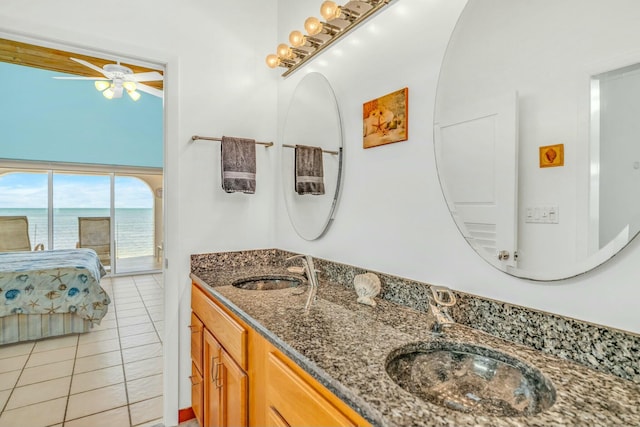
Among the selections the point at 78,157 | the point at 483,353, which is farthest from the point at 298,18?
the point at 78,157

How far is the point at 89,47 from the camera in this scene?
172 cm

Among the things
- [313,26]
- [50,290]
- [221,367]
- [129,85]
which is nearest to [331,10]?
[313,26]

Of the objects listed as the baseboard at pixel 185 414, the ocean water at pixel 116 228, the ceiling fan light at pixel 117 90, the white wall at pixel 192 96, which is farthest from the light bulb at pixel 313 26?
the ocean water at pixel 116 228

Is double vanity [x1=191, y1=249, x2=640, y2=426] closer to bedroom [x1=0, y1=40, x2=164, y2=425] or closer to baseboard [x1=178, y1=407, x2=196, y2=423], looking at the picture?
baseboard [x1=178, y1=407, x2=196, y2=423]

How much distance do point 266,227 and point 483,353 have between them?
5.34 ft

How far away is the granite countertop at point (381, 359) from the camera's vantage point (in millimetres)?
613

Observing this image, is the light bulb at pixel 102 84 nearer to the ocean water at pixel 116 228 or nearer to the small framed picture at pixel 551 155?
the ocean water at pixel 116 228

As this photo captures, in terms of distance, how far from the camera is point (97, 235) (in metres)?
5.75

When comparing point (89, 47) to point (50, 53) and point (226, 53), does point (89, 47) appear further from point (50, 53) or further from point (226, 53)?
point (50, 53)

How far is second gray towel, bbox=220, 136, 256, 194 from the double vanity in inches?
32.7

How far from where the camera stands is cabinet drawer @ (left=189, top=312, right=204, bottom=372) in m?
1.74

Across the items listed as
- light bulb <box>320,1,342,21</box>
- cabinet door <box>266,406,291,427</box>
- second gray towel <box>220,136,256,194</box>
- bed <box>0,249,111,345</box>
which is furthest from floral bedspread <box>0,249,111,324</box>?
light bulb <box>320,1,342,21</box>

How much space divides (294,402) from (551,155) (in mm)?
961

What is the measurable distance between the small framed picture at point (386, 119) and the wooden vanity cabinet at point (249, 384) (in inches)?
36.7
